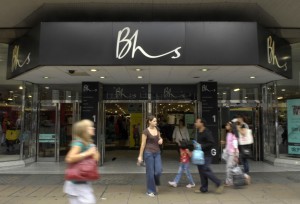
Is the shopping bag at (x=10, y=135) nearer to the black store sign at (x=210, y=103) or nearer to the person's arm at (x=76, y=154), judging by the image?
the black store sign at (x=210, y=103)

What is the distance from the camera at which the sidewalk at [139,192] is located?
713 cm

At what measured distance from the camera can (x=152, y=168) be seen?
7.40 metres

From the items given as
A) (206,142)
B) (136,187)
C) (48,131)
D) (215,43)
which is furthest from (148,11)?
(48,131)

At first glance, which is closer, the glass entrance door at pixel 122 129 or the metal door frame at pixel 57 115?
the metal door frame at pixel 57 115

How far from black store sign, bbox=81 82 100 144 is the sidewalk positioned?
3011 millimetres

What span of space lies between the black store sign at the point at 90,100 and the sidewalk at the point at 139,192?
9.88 ft

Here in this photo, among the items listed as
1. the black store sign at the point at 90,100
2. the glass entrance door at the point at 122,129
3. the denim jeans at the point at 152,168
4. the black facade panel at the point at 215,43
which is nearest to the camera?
the denim jeans at the point at 152,168

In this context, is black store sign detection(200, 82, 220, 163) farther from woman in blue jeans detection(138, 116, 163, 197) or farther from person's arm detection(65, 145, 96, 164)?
person's arm detection(65, 145, 96, 164)

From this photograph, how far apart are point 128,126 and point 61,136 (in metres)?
4.27

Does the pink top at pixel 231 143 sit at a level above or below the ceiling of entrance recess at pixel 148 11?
below

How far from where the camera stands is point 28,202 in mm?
7059

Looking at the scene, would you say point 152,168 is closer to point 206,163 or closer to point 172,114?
point 206,163

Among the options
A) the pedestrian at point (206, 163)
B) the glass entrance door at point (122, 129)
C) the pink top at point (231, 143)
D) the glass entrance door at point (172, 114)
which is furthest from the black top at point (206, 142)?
the glass entrance door at point (122, 129)

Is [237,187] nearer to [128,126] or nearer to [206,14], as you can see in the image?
[206,14]
